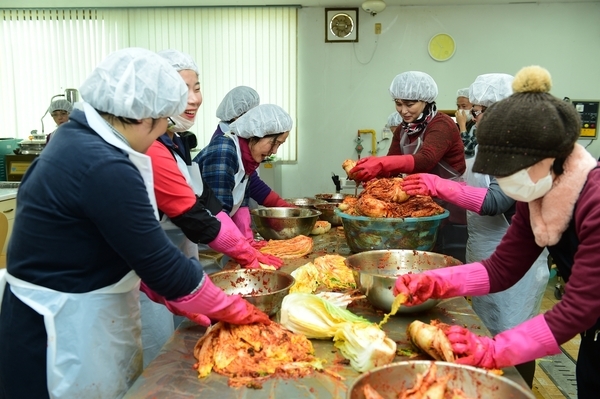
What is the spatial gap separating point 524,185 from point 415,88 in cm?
252

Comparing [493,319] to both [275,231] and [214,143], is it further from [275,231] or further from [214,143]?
[214,143]

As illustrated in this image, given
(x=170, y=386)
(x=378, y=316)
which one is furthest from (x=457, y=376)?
(x=170, y=386)

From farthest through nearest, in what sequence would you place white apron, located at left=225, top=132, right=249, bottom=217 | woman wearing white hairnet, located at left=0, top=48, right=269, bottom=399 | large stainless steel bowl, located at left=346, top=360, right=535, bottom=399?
white apron, located at left=225, top=132, right=249, bottom=217 → woman wearing white hairnet, located at left=0, top=48, right=269, bottom=399 → large stainless steel bowl, located at left=346, top=360, right=535, bottom=399

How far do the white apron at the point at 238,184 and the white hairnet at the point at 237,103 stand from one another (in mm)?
1588

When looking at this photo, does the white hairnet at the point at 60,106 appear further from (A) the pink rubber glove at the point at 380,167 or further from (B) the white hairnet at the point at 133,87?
(B) the white hairnet at the point at 133,87

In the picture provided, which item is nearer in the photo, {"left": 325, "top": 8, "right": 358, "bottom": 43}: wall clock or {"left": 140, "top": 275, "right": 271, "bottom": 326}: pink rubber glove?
{"left": 140, "top": 275, "right": 271, "bottom": 326}: pink rubber glove

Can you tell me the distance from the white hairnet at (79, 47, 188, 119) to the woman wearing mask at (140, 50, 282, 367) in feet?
Result: 2.30

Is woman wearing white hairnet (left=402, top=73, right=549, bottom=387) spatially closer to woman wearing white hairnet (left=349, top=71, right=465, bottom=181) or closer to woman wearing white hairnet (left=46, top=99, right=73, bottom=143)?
woman wearing white hairnet (left=349, top=71, right=465, bottom=181)

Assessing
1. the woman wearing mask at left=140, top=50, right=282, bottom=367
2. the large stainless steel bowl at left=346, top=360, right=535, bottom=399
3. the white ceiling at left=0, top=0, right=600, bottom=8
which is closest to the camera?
the large stainless steel bowl at left=346, top=360, right=535, bottom=399

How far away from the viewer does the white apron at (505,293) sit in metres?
3.39

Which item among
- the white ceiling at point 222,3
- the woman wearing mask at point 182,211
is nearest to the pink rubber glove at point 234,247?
the woman wearing mask at point 182,211

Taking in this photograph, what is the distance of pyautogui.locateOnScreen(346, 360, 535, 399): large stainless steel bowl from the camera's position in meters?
1.46

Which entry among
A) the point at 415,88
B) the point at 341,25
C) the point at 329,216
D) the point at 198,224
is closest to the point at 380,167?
the point at 415,88

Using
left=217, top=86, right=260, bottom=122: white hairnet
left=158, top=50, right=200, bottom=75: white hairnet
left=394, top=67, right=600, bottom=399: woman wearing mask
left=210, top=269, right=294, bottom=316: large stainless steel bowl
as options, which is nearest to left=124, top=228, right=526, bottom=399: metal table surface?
left=394, top=67, right=600, bottom=399: woman wearing mask
